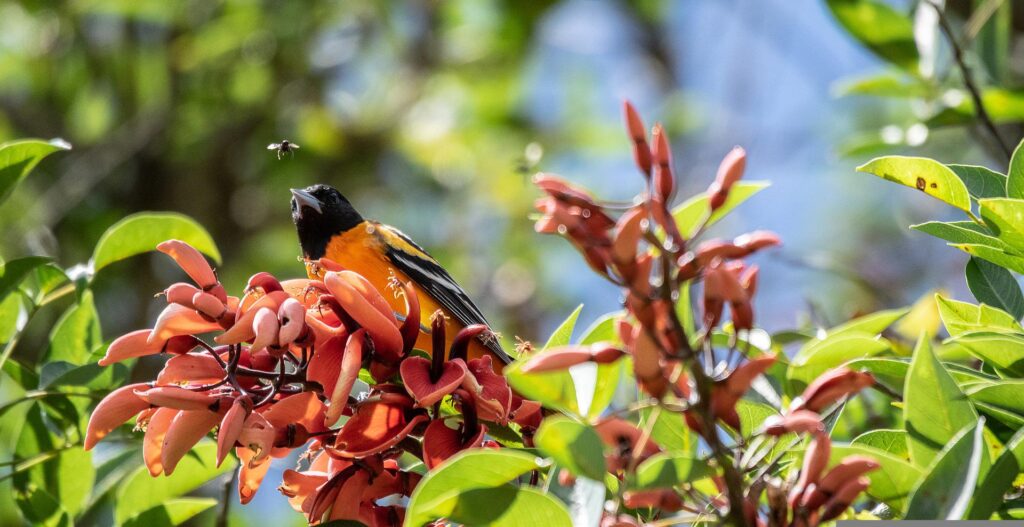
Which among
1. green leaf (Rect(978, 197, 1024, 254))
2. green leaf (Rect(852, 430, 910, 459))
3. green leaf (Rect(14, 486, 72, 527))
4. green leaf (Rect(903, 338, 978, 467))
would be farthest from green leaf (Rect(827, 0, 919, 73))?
green leaf (Rect(14, 486, 72, 527))

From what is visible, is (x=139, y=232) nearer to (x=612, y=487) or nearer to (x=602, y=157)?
(x=612, y=487)

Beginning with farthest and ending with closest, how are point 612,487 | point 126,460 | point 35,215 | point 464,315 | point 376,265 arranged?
1. point 35,215
2. point 376,265
3. point 464,315
4. point 126,460
5. point 612,487

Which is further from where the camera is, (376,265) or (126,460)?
(376,265)

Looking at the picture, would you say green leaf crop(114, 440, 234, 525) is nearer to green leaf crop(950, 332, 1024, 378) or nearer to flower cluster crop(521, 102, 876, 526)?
flower cluster crop(521, 102, 876, 526)

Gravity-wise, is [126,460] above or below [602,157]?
above

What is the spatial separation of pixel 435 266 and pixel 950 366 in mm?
2431

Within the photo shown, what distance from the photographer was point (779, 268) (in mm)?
10398

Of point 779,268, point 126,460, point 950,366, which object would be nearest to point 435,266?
point 126,460

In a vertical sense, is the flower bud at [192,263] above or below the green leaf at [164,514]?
above

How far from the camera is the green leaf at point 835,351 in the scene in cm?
210

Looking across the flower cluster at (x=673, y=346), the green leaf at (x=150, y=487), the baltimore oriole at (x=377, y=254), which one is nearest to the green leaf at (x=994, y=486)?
the flower cluster at (x=673, y=346)

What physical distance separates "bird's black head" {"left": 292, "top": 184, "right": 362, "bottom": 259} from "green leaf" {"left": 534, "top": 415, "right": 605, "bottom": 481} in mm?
3234

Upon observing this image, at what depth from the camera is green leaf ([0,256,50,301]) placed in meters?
2.57

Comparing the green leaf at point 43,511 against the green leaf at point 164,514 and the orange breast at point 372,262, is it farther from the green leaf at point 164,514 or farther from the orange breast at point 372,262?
the orange breast at point 372,262
